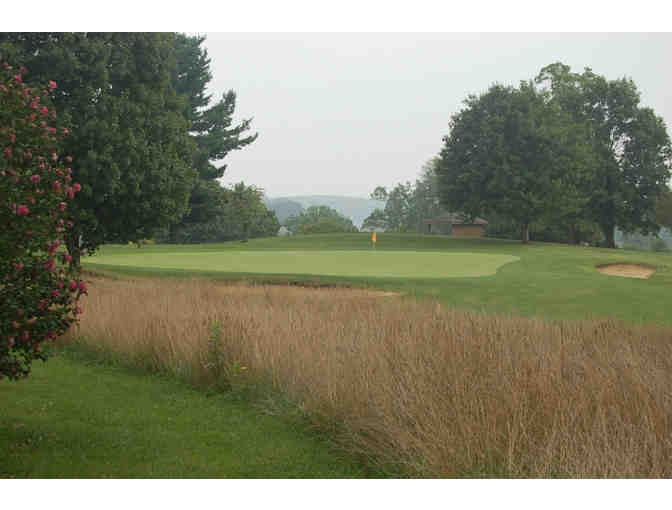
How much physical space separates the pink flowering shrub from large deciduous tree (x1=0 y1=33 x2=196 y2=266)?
11.8m

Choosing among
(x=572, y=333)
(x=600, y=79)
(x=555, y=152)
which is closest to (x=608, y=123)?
(x=600, y=79)

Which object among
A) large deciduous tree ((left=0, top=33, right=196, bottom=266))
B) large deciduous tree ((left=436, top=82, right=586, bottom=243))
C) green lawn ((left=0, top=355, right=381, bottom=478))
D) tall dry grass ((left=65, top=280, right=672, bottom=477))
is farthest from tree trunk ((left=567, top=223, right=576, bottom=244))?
green lawn ((left=0, top=355, right=381, bottom=478))

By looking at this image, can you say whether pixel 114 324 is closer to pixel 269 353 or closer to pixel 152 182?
pixel 269 353

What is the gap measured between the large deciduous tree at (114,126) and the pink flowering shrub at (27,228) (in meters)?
11.8

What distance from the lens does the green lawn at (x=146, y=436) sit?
15.1 feet

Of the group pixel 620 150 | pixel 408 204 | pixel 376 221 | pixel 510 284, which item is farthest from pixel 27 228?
pixel 376 221

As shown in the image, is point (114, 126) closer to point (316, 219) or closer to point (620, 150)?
point (620, 150)

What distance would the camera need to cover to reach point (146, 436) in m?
5.32

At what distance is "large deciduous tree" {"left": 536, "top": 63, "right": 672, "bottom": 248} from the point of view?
45.5 m

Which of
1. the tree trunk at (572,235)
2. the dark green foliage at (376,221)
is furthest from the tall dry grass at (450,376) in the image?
the dark green foliage at (376,221)

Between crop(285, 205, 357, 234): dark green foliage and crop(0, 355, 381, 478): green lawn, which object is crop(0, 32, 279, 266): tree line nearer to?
crop(0, 355, 381, 478): green lawn

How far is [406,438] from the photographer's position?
15.0ft

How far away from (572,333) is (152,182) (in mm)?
14066

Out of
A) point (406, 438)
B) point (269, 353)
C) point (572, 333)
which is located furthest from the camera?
point (572, 333)
